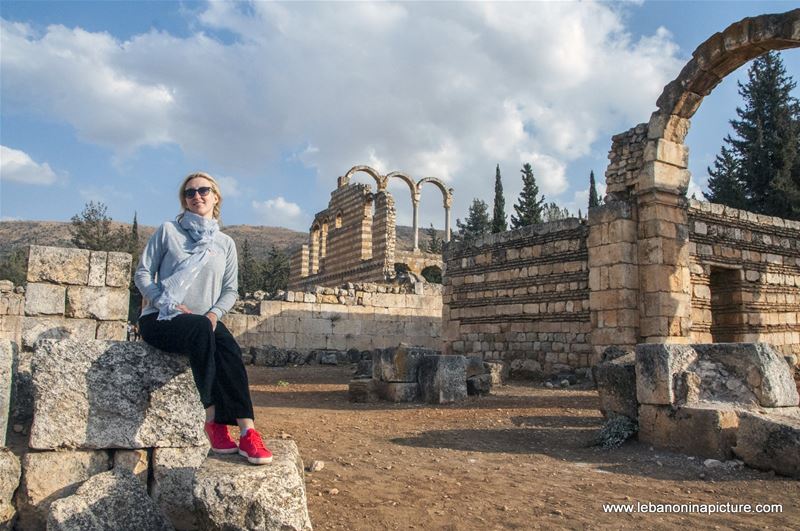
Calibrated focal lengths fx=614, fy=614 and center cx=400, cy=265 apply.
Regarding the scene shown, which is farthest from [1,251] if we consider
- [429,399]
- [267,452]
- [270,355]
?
[267,452]

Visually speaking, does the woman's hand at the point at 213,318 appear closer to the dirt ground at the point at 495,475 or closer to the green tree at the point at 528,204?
the dirt ground at the point at 495,475

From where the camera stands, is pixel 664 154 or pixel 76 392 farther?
pixel 664 154

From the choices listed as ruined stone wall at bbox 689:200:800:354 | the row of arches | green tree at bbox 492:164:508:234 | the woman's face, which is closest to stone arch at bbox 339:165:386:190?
the row of arches

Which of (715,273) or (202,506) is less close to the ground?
(715,273)

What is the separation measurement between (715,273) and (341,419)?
27.4ft

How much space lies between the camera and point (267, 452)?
3.14 meters

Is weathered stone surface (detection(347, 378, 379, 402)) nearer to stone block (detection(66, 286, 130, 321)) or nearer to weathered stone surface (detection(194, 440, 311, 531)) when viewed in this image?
stone block (detection(66, 286, 130, 321))

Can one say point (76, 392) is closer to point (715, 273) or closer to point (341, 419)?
point (341, 419)

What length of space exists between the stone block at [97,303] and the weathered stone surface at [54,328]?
9cm

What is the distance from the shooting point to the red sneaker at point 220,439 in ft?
10.9

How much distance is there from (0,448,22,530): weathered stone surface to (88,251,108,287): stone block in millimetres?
4853

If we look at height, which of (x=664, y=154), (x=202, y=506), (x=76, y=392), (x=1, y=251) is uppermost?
(x=1, y=251)

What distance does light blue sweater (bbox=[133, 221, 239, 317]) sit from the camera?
3.49 metres

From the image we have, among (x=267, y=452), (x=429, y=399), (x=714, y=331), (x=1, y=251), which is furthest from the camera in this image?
(x=1, y=251)
